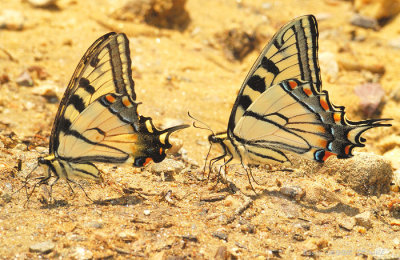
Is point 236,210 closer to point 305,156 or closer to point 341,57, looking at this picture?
point 305,156

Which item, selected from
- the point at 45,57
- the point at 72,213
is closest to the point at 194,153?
the point at 72,213

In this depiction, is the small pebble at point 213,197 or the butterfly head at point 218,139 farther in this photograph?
the butterfly head at point 218,139

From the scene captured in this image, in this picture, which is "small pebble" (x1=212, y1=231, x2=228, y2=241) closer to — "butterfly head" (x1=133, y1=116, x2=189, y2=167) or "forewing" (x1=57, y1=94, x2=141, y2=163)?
"butterfly head" (x1=133, y1=116, x2=189, y2=167)

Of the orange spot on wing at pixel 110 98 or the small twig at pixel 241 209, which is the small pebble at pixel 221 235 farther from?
the orange spot on wing at pixel 110 98

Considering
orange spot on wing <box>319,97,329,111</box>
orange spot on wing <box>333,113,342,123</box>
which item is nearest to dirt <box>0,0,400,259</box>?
orange spot on wing <box>333,113,342,123</box>

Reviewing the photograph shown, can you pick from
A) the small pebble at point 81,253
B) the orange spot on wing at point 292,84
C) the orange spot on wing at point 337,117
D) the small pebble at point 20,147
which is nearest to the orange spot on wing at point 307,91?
the orange spot on wing at point 292,84
